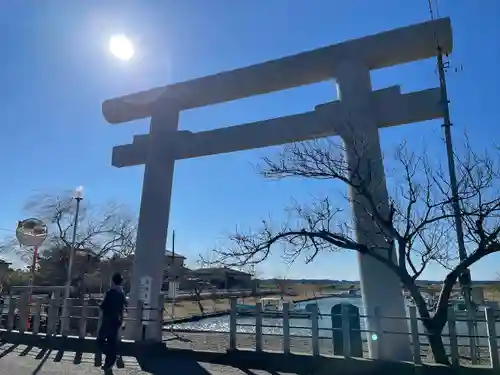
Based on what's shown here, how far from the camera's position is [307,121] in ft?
27.9

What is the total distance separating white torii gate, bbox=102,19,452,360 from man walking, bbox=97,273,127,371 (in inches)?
53.8

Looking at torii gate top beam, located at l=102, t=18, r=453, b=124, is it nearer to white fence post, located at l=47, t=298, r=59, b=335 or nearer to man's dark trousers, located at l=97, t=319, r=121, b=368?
white fence post, located at l=47, t=298, r=59, b=335

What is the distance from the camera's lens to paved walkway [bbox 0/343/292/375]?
21.1ft

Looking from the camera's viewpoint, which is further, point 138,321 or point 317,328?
point 138,321

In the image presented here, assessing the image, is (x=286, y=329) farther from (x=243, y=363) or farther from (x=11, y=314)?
(x=11, y=314)

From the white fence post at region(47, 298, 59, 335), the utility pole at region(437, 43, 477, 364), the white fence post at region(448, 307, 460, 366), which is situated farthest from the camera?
the white fence post at region(47, 298, 59, 335)

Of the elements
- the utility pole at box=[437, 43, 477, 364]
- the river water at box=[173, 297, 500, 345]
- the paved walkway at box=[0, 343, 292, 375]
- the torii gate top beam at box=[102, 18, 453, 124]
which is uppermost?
the torii gate top beam at box=[102, 18, 453, 124]

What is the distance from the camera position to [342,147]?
808cm

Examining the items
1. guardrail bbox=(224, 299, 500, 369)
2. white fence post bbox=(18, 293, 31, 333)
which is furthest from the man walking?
white fence post bbox=(18, 293, 31, 333)

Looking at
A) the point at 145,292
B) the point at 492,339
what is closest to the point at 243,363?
the point at 145,292

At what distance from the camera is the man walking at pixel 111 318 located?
269 inches

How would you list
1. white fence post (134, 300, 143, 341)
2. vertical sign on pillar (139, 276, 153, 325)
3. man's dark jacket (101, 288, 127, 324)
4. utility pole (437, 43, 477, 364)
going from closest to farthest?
utility pole (437, 43, 477, 364) → man's dark jacket (101, 288, 127, 324) → white fence post (134, 300, 143, 341) → vertical sign on pillar (139, 276, 153, 325)

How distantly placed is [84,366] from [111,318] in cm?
88

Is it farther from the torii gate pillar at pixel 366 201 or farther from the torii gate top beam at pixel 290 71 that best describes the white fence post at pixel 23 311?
the torii gate pillar at pixel 366 201
